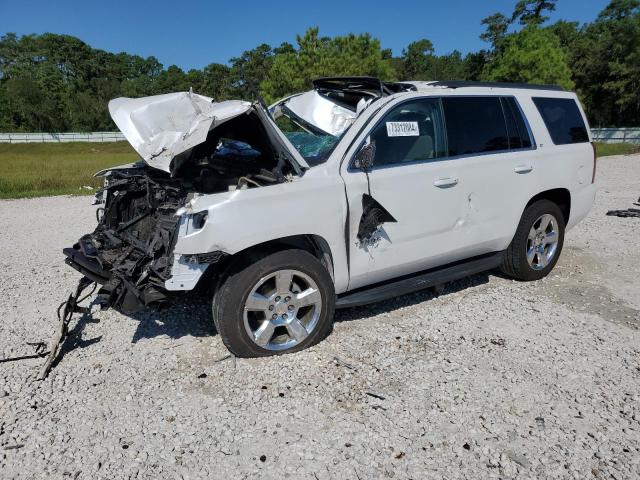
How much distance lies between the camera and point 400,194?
4000 mm

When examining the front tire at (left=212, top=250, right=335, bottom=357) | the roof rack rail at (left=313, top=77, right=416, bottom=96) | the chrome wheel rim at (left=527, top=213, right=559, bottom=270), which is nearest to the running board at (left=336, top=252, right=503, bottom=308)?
the front tire at (left=212, top=250, right=335, bottom=357)

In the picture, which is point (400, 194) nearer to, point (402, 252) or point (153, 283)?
point (402, 252)

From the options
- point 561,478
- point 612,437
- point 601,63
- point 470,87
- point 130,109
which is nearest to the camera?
point 561,478

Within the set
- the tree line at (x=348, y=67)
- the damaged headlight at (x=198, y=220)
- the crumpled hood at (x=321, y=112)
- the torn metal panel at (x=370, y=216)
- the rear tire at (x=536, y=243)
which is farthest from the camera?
the tree line at (x=348, y=67)

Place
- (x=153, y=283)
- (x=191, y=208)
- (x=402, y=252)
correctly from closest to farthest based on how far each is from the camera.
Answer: (x=191, y=208) < (x=153, y=283) < (x=402, y=252)

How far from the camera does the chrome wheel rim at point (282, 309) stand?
3.64 meters

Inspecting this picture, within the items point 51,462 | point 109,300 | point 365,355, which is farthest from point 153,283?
point 365,355

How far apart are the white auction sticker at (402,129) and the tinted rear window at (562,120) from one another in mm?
1703

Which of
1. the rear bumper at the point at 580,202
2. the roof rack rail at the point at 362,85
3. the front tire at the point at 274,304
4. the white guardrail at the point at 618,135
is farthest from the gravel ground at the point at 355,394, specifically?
the white guardrail at the point at 618,135

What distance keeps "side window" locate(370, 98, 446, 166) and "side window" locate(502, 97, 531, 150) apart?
3.02 ft

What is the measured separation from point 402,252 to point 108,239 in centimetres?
246

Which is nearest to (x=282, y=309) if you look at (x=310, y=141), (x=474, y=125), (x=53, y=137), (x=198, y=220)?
(x=198, y=220)

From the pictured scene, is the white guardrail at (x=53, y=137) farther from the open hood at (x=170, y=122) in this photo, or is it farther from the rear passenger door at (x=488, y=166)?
the rear passenger door at (x=488, y=166)

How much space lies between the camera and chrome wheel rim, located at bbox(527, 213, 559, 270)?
5285mm
